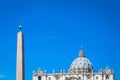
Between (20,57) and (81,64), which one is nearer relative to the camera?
(20,57)

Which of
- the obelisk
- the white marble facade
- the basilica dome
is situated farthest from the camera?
the basilica dome

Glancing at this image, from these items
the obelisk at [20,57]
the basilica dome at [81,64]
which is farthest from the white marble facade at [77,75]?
the obelisk at [20,57]

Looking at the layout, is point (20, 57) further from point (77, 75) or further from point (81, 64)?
point (81, 64)

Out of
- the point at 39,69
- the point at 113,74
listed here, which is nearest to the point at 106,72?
the point at 113,74

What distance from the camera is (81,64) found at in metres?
114

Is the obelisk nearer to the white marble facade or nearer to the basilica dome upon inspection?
the white marble facade

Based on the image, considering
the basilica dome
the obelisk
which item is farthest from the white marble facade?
the obelisk

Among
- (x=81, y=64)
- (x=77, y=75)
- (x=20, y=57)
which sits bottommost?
(x=20, y=57)

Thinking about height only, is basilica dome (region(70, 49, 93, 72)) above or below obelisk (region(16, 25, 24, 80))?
above

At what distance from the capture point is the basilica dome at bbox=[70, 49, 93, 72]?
4456 inches

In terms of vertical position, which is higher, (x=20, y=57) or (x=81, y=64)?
(x=81, y=64)

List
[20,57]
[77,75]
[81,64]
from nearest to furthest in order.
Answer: [20,57] → [77,75] → [81,64]

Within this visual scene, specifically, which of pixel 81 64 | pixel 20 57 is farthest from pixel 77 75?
pixel 20 57

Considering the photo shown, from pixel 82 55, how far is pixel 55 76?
15.1 metres
